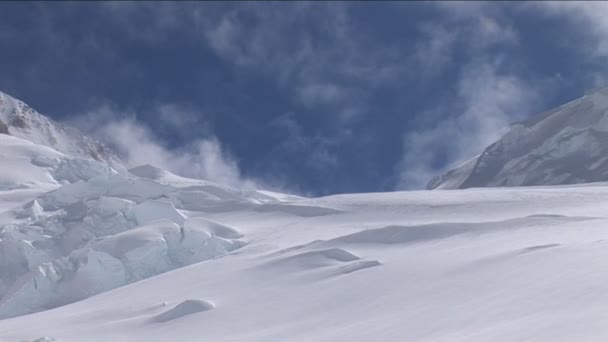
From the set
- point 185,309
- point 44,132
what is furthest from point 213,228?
point 44,132

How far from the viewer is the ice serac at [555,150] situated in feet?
297

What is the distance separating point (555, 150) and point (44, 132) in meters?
75.2

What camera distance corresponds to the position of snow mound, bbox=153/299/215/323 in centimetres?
1688

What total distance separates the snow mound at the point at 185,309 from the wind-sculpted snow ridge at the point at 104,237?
28.2 feet

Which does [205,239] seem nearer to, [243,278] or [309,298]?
[243,278]

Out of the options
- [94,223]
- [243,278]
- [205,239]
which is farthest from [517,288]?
→ [94,223]

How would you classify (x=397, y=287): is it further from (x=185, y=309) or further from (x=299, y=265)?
(x=299, y=265)

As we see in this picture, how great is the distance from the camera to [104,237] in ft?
91.4

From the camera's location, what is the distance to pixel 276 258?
70.5 ft

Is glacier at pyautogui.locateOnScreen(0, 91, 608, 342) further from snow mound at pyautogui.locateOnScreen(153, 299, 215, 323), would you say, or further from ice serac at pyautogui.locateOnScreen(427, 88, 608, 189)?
ice serac at pyautogui.locateOnScreen(427, 88, 608, 189)

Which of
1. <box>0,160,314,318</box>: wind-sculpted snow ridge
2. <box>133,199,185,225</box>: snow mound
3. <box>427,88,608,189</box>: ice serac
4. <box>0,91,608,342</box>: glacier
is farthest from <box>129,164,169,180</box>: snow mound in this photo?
<box>427,88,608,189</box>: ice serac

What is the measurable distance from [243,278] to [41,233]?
13.8 metres

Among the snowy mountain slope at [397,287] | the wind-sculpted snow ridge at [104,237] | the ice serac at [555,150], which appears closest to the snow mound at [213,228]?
the wind-sculpted snow ridge at [104,237]

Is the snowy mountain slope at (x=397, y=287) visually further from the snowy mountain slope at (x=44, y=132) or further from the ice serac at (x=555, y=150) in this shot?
the snowy mountain slope at (x=44, y=132)
